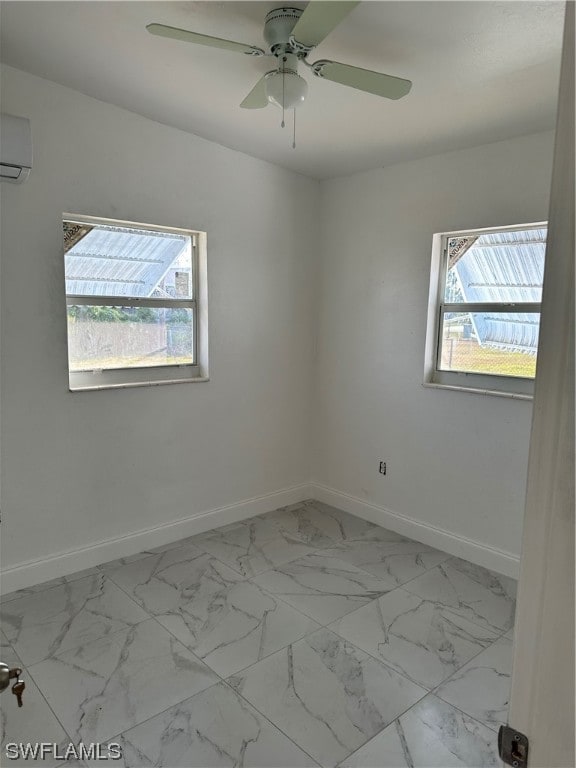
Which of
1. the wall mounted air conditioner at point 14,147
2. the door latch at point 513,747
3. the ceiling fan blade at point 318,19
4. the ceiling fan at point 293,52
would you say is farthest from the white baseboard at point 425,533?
the wall mounted air conditioner at point 14,147

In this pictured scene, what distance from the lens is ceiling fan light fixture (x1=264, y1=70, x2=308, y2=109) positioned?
1908mm

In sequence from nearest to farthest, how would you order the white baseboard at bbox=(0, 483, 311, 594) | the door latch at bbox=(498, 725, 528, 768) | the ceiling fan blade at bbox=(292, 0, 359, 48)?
the door latch at bbox=(498, 725, 528, 768) < the ceiling fan blade at bbox=(292, 0, 359, 48) < the white baseboard at bbox=(0, 483, 311, 594)

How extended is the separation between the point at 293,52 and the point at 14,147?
131 cm

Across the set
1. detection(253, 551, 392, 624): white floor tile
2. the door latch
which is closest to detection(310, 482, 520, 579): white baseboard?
detection(253, 551, 392, 624): white floor tile

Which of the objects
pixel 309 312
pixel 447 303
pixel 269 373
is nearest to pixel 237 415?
pixel 269 373

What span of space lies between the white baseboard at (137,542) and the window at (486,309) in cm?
158

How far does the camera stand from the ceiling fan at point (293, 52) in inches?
63.3

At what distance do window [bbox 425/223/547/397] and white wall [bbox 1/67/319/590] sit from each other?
109cm

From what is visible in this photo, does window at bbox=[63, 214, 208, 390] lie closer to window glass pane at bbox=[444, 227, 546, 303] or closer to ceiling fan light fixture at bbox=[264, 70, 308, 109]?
ceiling fan light fixture at bbox=[264, 70, 308, 109]

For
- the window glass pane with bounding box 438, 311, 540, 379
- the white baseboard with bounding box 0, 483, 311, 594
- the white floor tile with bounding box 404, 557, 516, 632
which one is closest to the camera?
the white floor tile with bounding box 404, 557, 516, 632

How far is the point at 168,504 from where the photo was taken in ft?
10.8

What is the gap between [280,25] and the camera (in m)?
1.83

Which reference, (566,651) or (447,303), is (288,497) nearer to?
(447,303)

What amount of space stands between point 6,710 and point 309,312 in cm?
307
